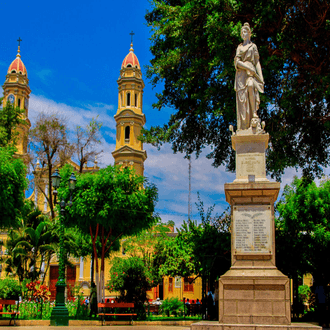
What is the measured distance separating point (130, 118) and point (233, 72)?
113 ft

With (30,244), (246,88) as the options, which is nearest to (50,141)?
(30,244)

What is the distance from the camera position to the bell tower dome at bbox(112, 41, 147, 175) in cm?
4897

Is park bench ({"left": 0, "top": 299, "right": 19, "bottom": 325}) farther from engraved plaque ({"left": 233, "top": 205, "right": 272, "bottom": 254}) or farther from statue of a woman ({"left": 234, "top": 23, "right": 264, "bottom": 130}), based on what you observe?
statue of a woman ({"left": 234, "top": 23, "right": 264, "bottom": 130})

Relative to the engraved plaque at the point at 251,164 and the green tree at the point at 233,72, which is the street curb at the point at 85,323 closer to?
the green tree at the point at 233,72

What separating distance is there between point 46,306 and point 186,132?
914cm

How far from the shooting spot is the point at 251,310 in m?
9.51

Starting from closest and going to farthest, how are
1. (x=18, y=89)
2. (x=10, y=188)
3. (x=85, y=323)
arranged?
(x=85, y=323) → (x=10, y=188) → (x=18, y=89)

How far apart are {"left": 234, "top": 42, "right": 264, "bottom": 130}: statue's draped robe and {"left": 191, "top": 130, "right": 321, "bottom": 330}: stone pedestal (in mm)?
397

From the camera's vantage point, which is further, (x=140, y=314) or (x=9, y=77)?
(x=9, y=77)

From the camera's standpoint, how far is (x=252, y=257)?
9992 mm

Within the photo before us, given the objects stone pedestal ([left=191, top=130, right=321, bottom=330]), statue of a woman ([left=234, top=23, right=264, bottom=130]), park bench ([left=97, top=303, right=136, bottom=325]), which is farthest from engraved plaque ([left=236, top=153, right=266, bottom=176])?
park bench ([left=97, top=303, right=136, bottom=325])

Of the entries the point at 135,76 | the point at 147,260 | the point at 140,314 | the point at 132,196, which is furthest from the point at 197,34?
the point at 135,76

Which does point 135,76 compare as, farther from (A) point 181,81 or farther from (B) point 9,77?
(A) point 181,81

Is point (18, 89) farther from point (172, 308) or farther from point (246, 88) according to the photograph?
point (246, 88)
